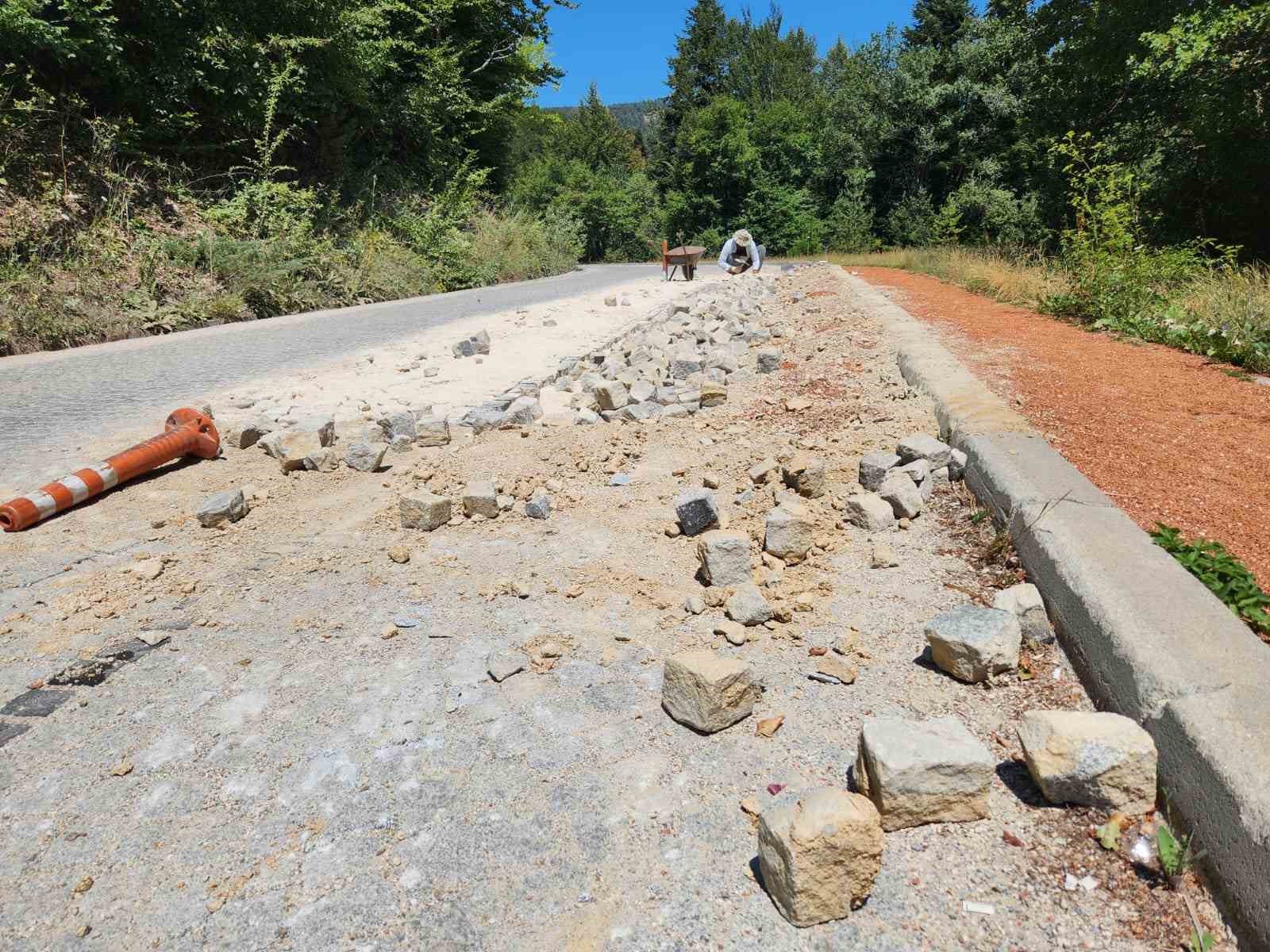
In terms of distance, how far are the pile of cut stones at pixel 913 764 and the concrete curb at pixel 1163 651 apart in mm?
79

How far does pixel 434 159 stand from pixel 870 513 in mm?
17546

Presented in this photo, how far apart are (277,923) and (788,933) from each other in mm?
902

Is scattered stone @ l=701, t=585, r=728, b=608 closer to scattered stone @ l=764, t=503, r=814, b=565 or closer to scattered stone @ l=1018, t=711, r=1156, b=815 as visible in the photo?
scattered stone @ l=764, t=503, r=814, b=565

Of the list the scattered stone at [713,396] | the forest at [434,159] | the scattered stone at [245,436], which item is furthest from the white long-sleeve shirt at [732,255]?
the scattered stone at [245,436]

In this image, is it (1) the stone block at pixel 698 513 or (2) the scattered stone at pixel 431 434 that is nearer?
(1) the stone block at pixel 698 513

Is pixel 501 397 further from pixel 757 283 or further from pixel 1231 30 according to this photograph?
pixel 1231 30

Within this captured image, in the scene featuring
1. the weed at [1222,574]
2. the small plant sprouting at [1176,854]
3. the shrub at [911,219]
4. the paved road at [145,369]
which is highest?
the shrub at [911,219]

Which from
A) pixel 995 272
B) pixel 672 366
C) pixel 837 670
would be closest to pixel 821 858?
pixel 837 670

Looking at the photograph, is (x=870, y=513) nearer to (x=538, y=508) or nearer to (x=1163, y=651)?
(x=1163, y=651)

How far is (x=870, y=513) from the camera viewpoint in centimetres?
274

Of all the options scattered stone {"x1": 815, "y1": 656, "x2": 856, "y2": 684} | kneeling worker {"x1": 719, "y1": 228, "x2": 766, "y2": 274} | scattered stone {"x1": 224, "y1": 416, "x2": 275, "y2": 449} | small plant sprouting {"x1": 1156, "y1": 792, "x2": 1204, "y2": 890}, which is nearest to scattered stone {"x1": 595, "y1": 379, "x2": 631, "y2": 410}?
scattered stone {"x1": 224, "y1": 416, "x2": 275, "y2": 449}

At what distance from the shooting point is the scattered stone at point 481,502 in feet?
10.1

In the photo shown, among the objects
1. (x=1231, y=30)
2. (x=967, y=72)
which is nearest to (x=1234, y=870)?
(x=1231, y=30)

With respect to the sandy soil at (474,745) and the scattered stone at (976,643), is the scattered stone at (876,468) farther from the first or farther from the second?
the scattered stone at (976,643)
